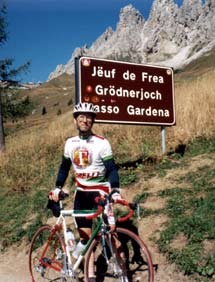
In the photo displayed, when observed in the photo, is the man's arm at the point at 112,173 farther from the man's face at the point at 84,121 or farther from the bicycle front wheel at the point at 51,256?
the bicycle front wheel at the point at 51,256

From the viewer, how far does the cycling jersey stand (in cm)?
520

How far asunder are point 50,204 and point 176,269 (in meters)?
1.88

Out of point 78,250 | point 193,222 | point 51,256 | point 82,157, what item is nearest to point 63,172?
point 82,157

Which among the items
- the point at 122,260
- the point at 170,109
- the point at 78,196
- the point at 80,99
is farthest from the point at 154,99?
the point at 122,260

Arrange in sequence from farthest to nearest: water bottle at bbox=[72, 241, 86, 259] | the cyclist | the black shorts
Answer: the black shorts → the cyclist → water bottle at bbox=[72, 241, 86, 259]

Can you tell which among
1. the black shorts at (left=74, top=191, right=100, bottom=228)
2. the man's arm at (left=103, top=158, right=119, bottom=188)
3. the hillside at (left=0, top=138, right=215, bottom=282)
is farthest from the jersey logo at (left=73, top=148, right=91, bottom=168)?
the hillside at (left=0, top=138, right=215, bottom=282)

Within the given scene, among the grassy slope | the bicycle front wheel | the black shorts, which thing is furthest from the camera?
the grassy slope

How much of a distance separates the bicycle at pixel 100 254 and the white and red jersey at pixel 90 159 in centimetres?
43

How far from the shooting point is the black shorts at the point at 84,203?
17.4 ft

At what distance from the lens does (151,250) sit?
614cm

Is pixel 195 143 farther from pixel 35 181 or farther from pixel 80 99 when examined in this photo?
pixel 35 181

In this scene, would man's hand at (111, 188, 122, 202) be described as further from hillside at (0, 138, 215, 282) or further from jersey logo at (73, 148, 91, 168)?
jersey logo at (73, 148, 91, 168)

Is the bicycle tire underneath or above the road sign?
underneath

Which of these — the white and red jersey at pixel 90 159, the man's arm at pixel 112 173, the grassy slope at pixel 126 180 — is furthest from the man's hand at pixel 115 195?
the grassy slope at pixel 126 180
